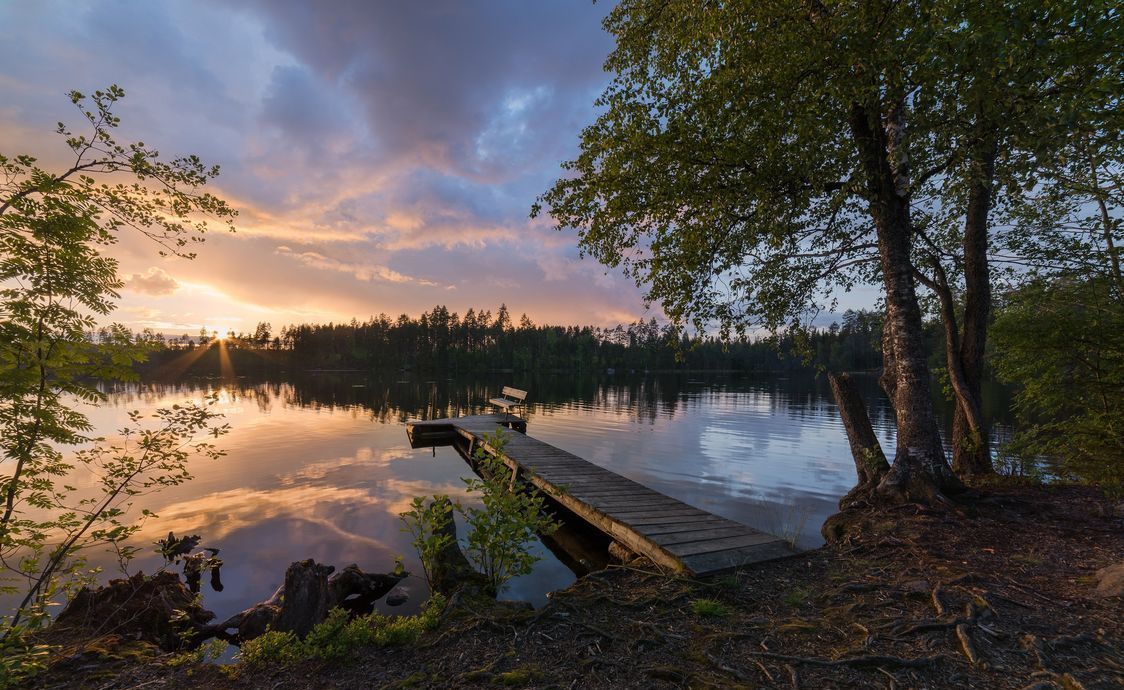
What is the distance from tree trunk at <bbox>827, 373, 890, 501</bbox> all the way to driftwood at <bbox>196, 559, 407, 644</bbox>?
27.4ft

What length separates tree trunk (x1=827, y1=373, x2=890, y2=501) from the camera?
336 inches

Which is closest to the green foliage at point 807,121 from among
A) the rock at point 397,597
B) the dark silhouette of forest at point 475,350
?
the rock at point 397,597

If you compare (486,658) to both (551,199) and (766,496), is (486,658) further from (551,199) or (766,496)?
(766,496)

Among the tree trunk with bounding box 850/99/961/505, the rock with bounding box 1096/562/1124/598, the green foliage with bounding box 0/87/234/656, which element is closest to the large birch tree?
the tree trunk with bounding box 850/99/961/505

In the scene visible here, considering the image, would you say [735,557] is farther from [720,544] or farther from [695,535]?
[695,535]

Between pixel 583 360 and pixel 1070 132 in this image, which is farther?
pixel 583 360

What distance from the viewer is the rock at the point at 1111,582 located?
458cm

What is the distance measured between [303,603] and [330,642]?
1.76 meters

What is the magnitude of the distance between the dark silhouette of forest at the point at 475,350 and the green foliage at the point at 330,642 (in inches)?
4463

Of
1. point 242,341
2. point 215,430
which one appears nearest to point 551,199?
point 215,430

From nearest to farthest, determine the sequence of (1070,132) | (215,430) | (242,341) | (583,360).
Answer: (1070,132) → (215,430) → (583,360) → (242,341)

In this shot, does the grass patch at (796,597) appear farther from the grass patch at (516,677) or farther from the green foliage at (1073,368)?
the green foliage at (1073,368)

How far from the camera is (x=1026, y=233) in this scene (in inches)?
397

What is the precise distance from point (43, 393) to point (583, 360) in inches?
5218
